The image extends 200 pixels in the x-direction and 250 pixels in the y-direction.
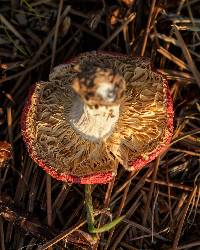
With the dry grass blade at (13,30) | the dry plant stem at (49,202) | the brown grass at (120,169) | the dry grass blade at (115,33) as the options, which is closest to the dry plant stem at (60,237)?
the brown grass at (120,169)

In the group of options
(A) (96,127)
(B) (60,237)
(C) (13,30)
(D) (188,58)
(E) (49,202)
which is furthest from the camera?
(C) (13,30)

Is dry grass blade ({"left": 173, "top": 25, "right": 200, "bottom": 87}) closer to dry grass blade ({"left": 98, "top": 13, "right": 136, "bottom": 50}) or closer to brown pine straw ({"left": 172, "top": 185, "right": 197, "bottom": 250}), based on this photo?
dry grass blade ({"left": 98, "top": 13, "right": 136, "bottom": 50})

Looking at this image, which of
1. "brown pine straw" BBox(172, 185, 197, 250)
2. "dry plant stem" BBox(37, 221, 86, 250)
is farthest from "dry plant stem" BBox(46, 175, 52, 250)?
"brown pine straw" BBox(172, 185, 197, 250)

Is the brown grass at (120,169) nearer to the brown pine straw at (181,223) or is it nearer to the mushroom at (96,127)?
the brown pine straw at (181,223)

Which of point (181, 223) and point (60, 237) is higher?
point (181, 223)

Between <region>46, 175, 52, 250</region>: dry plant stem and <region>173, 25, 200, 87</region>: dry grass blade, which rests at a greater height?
<region>173, 25, 200, 87</region>: dry grass blade

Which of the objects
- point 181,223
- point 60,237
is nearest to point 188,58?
point 181,223

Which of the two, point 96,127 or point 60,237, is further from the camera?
point 60,237

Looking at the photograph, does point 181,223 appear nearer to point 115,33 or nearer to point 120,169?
point 120,169

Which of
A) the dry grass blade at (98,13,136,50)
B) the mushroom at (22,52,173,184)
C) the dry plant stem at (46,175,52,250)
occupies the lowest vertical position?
the dry plant stem at (46,175,52,250)
